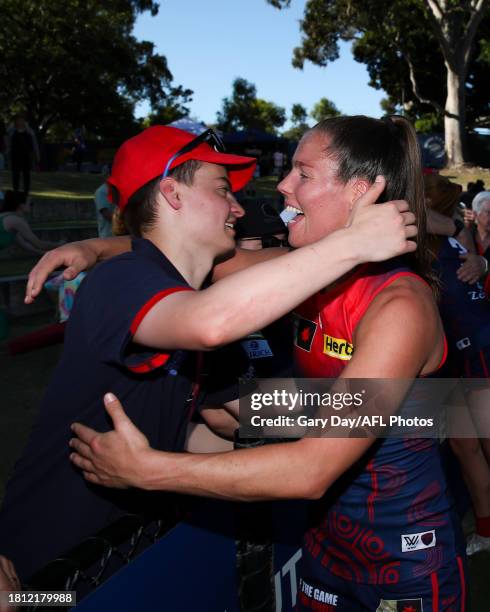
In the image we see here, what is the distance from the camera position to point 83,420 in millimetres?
1836

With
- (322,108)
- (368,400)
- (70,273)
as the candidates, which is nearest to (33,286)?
(70,273)

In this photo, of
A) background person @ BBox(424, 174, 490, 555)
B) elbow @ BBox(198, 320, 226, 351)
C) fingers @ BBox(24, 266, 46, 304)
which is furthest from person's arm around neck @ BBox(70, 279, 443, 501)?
background person @ BBox(424, 174, 490, 555)

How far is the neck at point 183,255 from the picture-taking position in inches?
84.9

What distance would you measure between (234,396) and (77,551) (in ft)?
3.01

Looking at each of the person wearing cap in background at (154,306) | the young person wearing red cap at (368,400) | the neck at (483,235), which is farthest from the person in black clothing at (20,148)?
the young person wearing red cap at (368,400)

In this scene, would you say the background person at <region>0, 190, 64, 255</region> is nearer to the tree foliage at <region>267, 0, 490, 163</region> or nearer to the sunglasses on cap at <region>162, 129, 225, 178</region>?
the sunglasses on cap at <region>162, 129, 225, 178</region>

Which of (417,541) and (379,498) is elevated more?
(379,498)

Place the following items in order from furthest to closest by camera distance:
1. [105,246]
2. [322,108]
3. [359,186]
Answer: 1. [322,108]
2. [105,246]
3. [359,186]

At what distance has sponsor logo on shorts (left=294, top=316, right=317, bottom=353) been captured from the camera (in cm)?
224

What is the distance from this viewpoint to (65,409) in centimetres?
186

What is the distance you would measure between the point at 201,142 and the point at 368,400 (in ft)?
3.51

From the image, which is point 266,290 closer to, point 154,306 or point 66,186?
point 154,306

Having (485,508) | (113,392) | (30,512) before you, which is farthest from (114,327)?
(485,508)

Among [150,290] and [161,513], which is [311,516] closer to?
[161,513]
